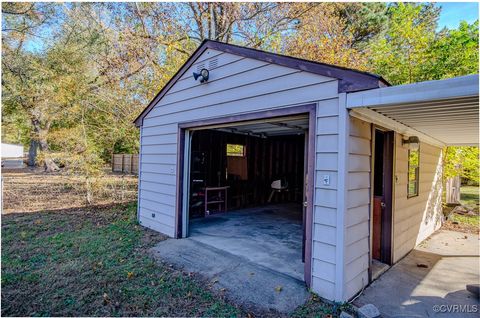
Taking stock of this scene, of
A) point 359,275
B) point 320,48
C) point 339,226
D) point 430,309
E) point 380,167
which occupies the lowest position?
point 430,309

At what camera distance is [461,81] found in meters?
2.16

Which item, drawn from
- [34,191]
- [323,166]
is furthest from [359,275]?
[34,191]

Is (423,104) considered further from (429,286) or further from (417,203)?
(417,203)

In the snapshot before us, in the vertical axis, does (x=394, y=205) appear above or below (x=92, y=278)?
above

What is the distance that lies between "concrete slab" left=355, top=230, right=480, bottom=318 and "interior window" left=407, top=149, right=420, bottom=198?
1149 millimetres

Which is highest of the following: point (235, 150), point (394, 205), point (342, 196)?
point (235, 150)

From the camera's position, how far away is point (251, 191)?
28.4ft

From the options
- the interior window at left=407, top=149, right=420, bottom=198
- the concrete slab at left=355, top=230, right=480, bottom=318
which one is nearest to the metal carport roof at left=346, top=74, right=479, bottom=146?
the interior window at left=407, top=149, right=420, bottom=198

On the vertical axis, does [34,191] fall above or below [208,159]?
below

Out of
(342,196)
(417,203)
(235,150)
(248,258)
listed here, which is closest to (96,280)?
(248,258)

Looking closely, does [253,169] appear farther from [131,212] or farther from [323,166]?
[323,166]

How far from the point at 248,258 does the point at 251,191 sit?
4659 millimetres

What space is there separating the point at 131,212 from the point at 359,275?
5.95m

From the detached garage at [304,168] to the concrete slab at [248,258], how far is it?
5 cm
